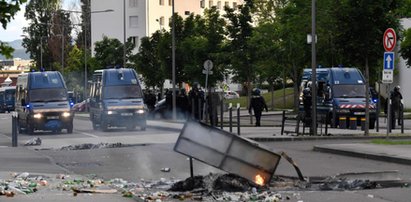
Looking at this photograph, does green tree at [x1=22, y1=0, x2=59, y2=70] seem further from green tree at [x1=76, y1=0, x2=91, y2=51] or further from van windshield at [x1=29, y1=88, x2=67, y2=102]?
van windshield at [x1=29, y1=88, x2=67, y2=102]

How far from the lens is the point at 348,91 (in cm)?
3706

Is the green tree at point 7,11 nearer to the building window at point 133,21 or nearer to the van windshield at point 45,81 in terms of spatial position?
the van windshield at point 45,81

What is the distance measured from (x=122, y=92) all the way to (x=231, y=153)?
24120mm

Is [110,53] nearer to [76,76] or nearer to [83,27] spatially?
[76,76]

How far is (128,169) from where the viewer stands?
17.7 metres

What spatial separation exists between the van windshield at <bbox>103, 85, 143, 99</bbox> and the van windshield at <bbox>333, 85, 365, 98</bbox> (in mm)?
8848

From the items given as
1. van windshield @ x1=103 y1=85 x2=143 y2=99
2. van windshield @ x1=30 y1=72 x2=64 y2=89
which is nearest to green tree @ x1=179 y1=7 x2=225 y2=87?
van windshield @ x1=103 y1=85 x2=143 y2=99

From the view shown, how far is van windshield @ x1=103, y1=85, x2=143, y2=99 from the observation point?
3609cm

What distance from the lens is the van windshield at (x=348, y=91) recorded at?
36891 mm

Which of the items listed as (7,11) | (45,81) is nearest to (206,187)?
(7,11)

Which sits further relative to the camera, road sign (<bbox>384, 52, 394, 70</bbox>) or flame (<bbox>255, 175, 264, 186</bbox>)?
road sign (<bbox>384, 52, 394, 70</bbox>)

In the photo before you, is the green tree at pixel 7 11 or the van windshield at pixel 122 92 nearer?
the green tree at pixel 7 11

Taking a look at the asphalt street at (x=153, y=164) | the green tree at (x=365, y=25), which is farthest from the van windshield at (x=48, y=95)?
the green tree at (x=365, y=25)

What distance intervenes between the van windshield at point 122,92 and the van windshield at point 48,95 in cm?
185
